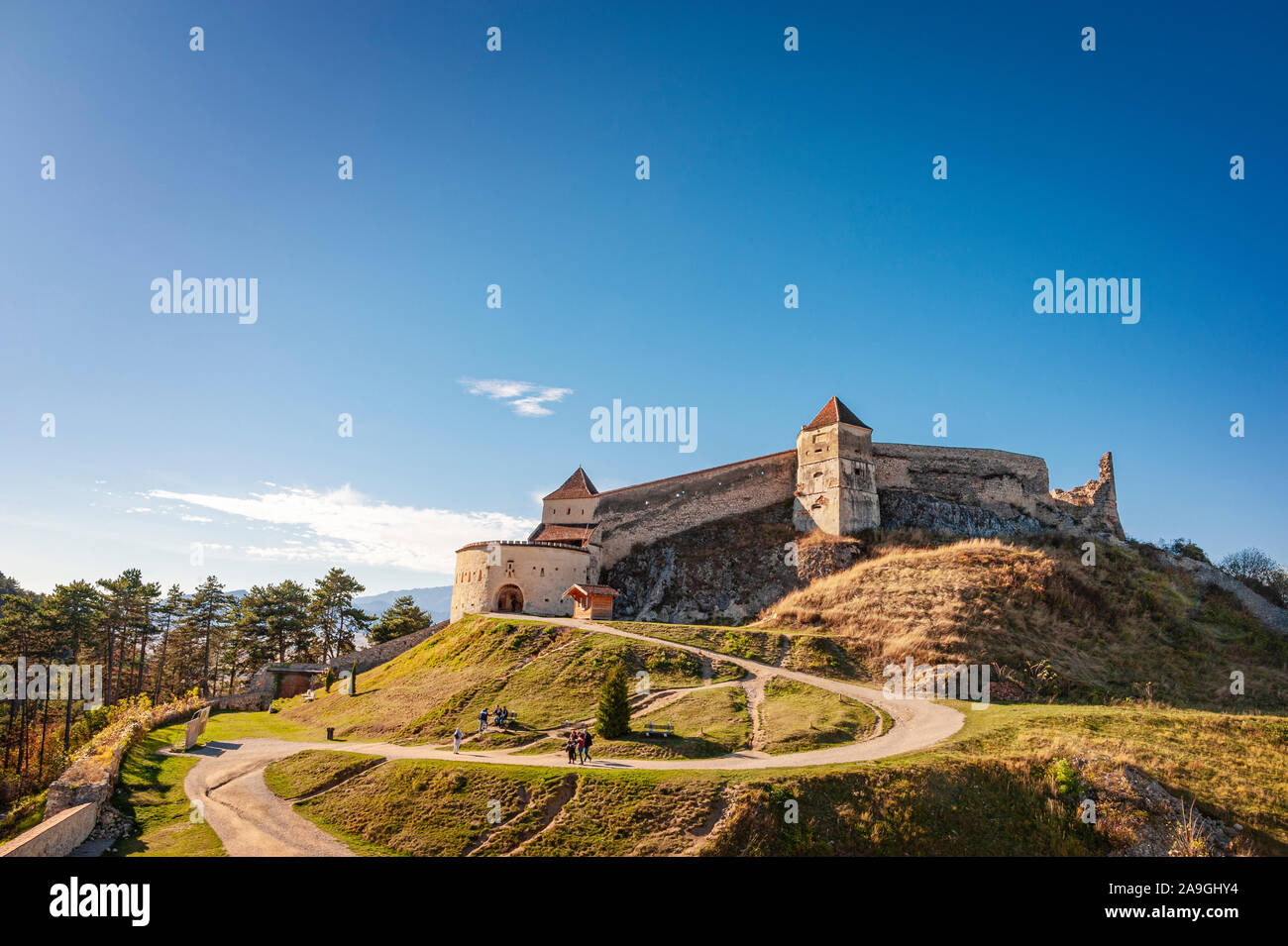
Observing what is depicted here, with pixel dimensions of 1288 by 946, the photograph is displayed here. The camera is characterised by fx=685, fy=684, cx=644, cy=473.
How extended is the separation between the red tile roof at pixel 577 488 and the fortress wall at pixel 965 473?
22.1m

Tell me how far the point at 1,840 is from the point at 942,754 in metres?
27.2

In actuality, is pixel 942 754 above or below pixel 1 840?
above

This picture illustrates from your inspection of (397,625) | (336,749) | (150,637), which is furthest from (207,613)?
(336,749)

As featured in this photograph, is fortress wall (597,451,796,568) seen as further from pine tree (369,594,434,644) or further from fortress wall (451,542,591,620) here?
pine tree (369,594,434,644)

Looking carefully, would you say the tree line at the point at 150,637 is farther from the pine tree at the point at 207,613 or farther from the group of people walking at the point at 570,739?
the group of people walking at the point at 570,739

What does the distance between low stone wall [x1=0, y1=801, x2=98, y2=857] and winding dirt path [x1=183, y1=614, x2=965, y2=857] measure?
2.61 m

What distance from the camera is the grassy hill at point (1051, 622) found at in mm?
27797

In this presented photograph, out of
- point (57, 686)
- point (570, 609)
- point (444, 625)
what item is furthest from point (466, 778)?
point (57, 686)

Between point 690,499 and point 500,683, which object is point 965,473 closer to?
point 690,499

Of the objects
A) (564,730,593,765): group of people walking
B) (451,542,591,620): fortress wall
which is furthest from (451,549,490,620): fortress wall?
(564,730,593,765): group of people walking
